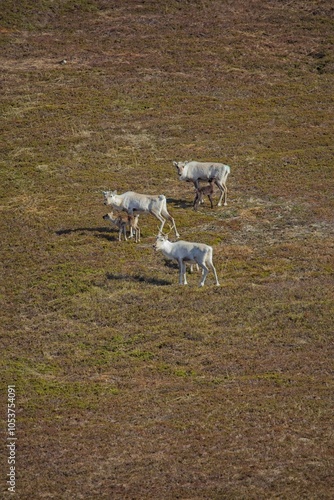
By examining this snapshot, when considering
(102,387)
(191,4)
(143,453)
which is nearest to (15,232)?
(102,387)

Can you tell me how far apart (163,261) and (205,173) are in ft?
29.2

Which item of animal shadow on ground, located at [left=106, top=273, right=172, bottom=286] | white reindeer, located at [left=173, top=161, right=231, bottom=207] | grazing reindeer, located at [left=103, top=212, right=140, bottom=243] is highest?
white reindeer, located at [left=173, top=161, right=231, bottom=207]

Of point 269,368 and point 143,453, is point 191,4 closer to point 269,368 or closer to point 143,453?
point 269,368

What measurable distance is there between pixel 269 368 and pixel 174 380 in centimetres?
301

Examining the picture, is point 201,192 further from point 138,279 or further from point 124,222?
point 138,279

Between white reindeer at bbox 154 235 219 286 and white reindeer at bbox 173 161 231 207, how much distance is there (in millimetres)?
10289

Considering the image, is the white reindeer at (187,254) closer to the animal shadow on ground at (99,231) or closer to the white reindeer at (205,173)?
the animal shadow on ground at (99,231)

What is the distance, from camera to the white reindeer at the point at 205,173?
44688mm

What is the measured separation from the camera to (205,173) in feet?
147

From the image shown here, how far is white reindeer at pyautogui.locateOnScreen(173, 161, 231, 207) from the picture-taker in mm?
44688

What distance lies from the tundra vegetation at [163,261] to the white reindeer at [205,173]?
4.42 feet

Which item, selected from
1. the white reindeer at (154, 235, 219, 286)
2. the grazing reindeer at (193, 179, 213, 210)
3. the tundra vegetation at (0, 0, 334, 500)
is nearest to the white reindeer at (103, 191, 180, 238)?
the tundra vegetation at (0, 0, 334, 500)

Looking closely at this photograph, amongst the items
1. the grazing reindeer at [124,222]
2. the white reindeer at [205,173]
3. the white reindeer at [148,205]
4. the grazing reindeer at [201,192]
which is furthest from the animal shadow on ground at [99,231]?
the white reindeer at [205,173]

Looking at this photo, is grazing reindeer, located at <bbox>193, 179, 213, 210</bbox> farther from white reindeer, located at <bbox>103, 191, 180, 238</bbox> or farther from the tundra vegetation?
white reindeer, located at <bbox>103, 191, 180, 238</bbox>
